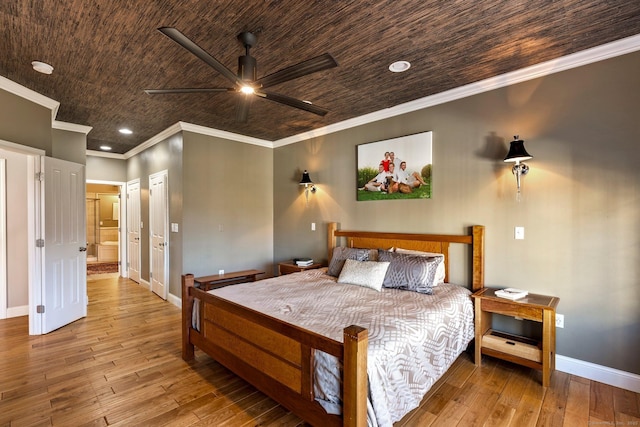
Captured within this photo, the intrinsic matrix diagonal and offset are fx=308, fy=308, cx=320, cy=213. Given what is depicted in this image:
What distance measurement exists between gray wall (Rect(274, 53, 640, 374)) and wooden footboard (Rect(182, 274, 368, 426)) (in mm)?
2140

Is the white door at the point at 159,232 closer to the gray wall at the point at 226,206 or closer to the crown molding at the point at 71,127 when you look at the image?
the gray wall at the point at 226,206

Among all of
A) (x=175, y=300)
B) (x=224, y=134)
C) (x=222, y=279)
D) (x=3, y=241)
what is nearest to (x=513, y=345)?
(x=222, y=279)

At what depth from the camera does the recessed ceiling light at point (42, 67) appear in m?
2.65

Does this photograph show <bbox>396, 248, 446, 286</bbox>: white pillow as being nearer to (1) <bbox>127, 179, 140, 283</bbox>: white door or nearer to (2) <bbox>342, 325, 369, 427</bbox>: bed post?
(2) <bbox>342, 325, 369, 427</bbox>: bed post

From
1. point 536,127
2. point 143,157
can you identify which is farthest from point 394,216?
point 143,157

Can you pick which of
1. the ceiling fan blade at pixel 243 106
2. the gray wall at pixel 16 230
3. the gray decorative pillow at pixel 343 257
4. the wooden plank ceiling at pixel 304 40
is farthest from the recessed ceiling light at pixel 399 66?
the gray wall at pixel 16 230

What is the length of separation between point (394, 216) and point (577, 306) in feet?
6.21

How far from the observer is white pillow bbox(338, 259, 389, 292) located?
307 cm

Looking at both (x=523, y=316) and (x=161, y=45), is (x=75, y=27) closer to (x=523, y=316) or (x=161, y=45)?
(x=161, y=45)

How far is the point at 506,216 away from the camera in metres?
2.95

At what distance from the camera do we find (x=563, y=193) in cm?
266

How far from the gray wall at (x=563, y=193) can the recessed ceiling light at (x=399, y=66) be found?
2.80 feet

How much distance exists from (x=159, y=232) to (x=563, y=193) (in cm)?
534

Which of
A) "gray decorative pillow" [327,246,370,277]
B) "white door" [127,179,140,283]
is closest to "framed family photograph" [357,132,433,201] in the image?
"gray decorative pillow" [327,246,370,277]
